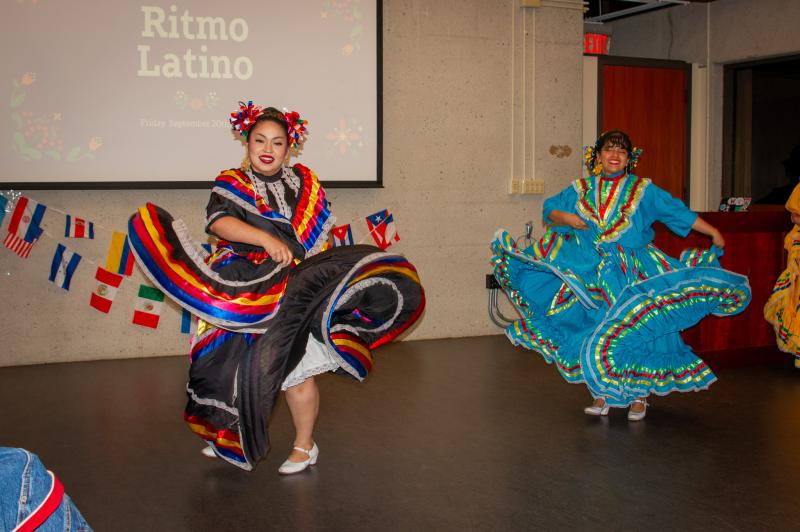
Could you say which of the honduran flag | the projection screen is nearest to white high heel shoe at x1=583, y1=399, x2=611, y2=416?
the projection screen

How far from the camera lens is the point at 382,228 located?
229 inches

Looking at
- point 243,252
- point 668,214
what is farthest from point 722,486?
point 243,252

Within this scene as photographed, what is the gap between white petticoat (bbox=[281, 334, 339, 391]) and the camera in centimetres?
294

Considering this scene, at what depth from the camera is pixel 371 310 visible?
9.46 feet

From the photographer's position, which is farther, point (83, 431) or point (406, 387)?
point (406, 387)

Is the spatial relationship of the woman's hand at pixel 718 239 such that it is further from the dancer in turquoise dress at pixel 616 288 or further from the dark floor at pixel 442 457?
the dark floor at pixel 442 457

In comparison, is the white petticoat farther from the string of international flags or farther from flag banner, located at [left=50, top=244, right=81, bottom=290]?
flag banner, located at [left=50, top=244, right=81, bottom=290]

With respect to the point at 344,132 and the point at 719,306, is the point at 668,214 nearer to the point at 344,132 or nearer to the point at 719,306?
the point at 719,306

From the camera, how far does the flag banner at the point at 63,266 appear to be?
508 centimetres

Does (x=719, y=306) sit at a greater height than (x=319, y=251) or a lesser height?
lesser

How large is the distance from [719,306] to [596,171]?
0.87m

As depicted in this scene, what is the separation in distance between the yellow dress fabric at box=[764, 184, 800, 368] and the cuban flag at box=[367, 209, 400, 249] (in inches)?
98.1

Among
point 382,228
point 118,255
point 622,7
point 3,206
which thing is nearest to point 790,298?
point 382,228

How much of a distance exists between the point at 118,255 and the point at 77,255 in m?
0.24
